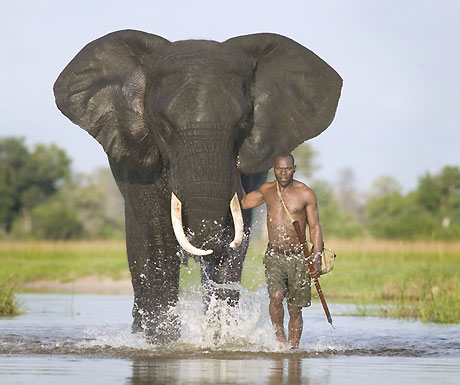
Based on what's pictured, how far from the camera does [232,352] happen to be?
8742mm

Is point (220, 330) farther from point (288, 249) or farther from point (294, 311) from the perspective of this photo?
point (288, 249)

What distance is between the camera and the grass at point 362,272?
495 inches

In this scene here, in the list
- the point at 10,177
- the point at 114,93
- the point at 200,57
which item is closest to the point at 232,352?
the point at 200,57

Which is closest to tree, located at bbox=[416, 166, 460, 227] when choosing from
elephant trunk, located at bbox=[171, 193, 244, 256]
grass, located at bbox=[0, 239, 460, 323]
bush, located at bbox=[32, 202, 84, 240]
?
bush, located at bbox=[32, 202, 84, 240]

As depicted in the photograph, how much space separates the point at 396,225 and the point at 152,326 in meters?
30.0

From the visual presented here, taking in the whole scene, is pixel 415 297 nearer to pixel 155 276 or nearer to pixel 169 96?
pixel 155 276

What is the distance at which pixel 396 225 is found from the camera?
39.1m

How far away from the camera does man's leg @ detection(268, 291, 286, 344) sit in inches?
352

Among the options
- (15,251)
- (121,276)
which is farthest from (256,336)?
(15,251)

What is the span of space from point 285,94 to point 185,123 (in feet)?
5.00

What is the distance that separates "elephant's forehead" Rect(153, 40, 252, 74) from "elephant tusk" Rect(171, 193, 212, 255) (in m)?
1.03

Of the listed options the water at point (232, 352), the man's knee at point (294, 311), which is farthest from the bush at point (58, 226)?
the man's knee at point (294, 311)

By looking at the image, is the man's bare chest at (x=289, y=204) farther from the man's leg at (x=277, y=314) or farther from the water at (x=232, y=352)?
the water at (x=232, y=352)

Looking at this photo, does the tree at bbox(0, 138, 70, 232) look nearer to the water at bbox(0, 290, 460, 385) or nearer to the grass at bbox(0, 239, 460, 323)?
the grass at bbox(0, 239, 460, 323)
